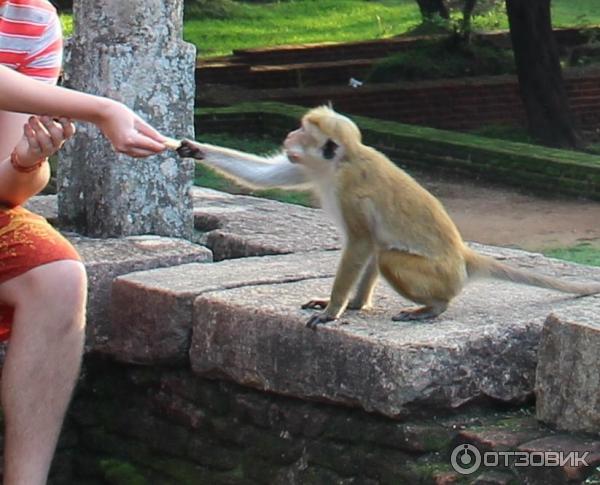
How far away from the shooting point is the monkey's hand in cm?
433

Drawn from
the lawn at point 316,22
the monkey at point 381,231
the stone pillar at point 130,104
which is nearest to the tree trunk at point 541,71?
the lawn at point 316,22

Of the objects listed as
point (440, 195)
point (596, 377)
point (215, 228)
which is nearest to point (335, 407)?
point (596, 377)

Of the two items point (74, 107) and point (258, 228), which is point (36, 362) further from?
point (258, 228)

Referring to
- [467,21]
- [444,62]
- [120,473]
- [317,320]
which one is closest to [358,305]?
[317,320]

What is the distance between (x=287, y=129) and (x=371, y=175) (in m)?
8.89

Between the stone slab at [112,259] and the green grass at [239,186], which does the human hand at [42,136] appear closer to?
the stone slab at [112,259]

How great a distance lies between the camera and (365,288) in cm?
437

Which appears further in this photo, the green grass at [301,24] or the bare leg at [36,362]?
the green grass at [301,24]

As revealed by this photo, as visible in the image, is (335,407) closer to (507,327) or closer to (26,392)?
(507,327)

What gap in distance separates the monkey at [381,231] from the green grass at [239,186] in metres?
4.65

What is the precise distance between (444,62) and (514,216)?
254 inches

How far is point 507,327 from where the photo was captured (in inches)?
159

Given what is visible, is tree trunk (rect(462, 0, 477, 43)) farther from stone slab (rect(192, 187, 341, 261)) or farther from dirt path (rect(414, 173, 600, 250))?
stone slab (rect(192, 187, 341, 261))

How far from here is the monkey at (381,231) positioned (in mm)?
4230
